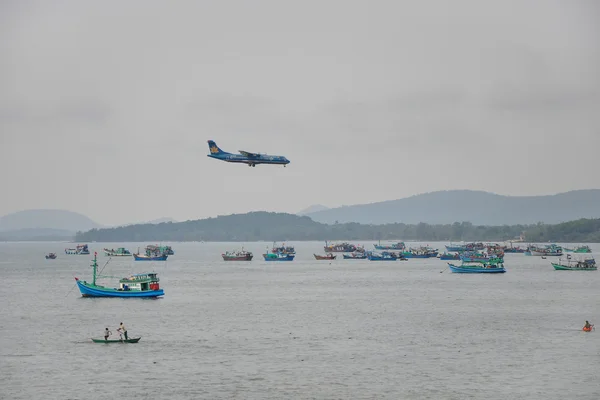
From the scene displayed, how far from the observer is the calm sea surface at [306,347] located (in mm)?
66562

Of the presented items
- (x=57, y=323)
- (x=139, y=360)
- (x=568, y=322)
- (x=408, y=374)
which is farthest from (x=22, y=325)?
(x=568, y=322)

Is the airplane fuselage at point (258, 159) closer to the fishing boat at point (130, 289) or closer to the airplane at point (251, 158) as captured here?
the airplane at point (251, 158)

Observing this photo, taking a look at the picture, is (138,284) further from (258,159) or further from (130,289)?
(258,159)

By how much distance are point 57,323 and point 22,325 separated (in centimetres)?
429

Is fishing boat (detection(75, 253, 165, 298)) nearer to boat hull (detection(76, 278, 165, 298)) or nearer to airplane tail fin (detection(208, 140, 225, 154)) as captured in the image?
boat hull (detection(76, 278, 165, 298))

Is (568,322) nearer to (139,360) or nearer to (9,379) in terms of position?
(139,360)

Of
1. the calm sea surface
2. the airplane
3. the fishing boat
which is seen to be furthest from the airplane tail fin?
the fishing boat

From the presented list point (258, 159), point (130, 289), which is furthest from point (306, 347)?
point (258, 159)

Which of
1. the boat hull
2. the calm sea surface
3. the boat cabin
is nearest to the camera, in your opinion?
the calm sea surface

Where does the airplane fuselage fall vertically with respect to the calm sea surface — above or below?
above

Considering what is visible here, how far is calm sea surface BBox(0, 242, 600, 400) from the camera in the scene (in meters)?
66.6

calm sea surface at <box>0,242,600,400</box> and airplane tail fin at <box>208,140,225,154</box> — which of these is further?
airplane tail fin at <box>208,140,225,154</box>

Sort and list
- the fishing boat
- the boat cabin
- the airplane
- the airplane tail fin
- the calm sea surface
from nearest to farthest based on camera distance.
Answer: the calm sea surface
the fishing boat
the boat cabin
the airplane
the airplane tail fin

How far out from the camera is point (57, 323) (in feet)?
344
